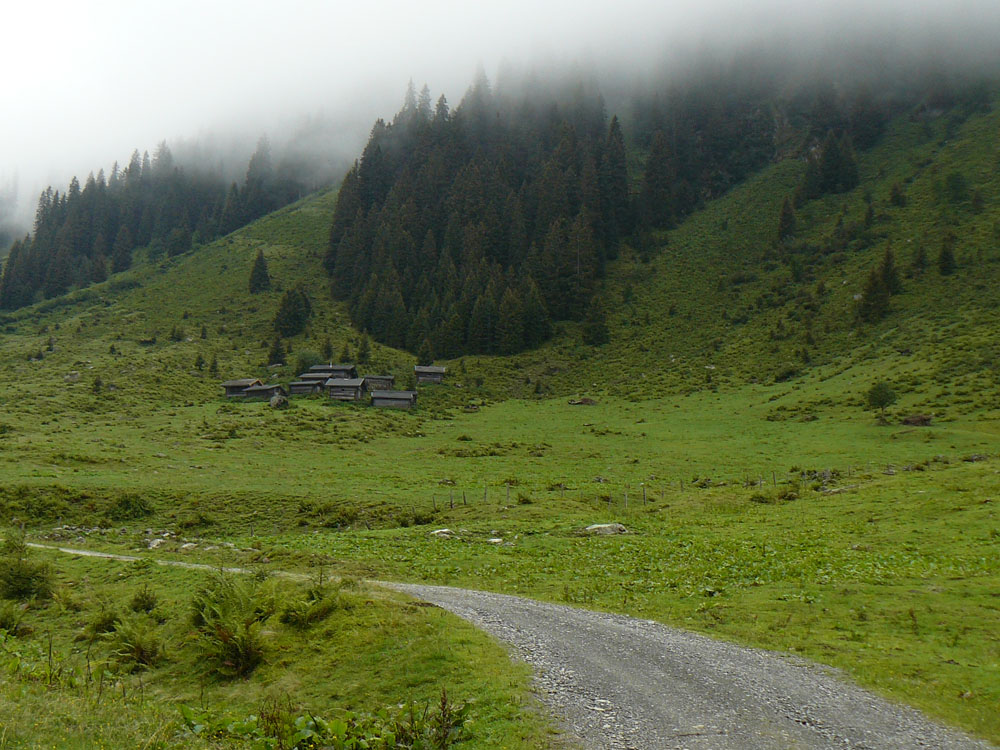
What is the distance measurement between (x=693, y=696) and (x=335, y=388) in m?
76.0

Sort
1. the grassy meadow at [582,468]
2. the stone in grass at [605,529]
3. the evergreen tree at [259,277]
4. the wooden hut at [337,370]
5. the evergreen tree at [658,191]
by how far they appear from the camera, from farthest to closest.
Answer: the evergreen tree at [658,191] → the evergreen tree at [259,277] → the wooden hut at [337,370] → the stone in grass at [605,529] → the grassy meadow at [582,468]

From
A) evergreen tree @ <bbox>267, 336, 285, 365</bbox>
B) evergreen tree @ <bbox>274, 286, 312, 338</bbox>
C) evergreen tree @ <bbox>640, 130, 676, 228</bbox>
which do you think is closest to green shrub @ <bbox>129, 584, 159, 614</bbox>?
evergreen tree @ <bbox>267, 336, 285, 365</bbox>

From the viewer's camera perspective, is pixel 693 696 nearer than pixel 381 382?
Yes

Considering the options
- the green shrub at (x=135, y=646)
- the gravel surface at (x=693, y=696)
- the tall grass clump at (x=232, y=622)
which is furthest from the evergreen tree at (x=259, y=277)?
the gravel surface at (x=693, y=696)

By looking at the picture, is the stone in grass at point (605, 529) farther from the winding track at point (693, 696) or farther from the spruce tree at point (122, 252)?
the spruce tree at point (122, 252)

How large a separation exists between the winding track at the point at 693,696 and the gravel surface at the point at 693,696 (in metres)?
0.02

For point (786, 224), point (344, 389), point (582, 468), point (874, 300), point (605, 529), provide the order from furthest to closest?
point (786, 224) < point (874, 300) < point (344, 389) < point (582, 468) < point (605, 529)

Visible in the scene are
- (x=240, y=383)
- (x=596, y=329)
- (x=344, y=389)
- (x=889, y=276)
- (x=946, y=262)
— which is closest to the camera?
(x=240, y=383)

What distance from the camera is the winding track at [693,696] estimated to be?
8852 millimetres

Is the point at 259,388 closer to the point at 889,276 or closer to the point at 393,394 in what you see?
the point at 393,394

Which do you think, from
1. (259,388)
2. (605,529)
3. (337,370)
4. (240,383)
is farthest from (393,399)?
(605,529)

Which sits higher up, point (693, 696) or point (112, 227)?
point (112, 227)

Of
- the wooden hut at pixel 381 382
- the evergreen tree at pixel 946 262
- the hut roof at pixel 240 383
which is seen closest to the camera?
the hut roof at pixel 240 383

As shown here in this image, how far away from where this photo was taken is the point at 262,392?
81.2m
